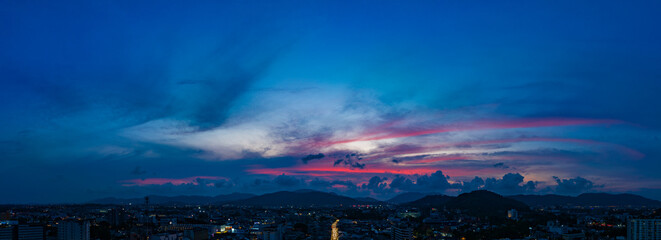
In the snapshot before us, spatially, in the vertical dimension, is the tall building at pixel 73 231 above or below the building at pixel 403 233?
above

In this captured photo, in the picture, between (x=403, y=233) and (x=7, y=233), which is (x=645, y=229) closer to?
(x=403, y=233)

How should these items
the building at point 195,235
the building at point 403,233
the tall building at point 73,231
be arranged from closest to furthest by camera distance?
1. the tall building at point 73,231
2. the building at point 403,233
3. the building at point 195,235

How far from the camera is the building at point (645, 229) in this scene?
33.2m

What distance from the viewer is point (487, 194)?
95062 mm

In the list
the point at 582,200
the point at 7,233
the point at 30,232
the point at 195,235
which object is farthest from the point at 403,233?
the point at 582,200

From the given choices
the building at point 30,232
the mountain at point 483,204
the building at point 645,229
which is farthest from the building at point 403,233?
the mountain at point 483,204

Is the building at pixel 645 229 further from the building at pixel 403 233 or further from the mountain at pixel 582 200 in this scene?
the mountain at pixel 582 200

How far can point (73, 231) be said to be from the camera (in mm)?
33750

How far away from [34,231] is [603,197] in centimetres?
16015

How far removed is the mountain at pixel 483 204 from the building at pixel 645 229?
42.6m

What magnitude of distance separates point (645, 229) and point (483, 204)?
179 feet

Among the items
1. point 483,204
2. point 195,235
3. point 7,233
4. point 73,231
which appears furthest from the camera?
point 483,204

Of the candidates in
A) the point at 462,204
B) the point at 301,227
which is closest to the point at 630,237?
the point at 301,227

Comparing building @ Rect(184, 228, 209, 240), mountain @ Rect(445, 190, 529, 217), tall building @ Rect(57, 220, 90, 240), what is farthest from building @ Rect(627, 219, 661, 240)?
mountain @ Rect(445, 190, 529, 217)
